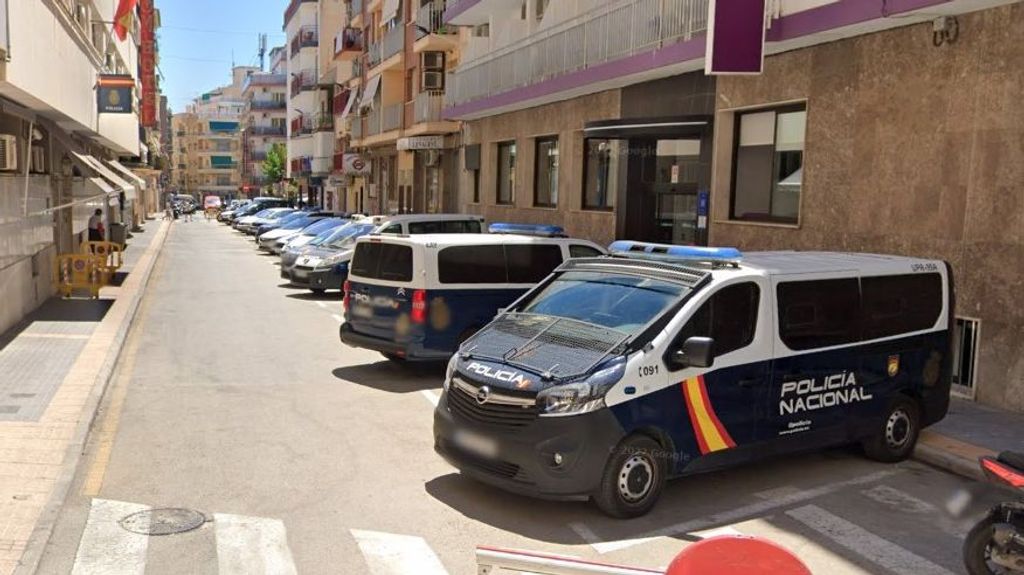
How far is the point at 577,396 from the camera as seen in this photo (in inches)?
244

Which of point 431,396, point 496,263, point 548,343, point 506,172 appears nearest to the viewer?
point 548,343

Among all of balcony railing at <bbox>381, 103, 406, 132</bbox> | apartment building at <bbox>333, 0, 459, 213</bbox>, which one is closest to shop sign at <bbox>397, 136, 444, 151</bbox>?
apartment building at <bbox>333, 0, 459, 213</bbox>

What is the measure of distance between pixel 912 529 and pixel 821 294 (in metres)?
2.01

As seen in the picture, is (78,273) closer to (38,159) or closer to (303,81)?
(38,159)

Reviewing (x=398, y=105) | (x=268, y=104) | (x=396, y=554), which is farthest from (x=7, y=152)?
(x=268, y=104)

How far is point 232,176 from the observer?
142875 millimetres

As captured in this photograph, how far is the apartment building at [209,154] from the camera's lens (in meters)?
142

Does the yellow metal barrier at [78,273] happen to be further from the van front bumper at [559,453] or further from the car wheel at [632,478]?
the car wheel at [632,478]

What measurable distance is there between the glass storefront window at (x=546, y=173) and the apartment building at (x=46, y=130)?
10.4m

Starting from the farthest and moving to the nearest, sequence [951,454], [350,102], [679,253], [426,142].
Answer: [350,102] → [426,142] → [951,454] → [679,253]

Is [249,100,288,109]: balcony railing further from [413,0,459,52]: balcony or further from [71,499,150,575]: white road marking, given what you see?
[71,499,150,575]: white road marking

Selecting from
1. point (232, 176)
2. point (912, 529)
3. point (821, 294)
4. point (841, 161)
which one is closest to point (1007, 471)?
point (912, 529)

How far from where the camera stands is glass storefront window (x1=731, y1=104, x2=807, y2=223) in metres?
13.5

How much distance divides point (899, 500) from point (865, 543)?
119cm
